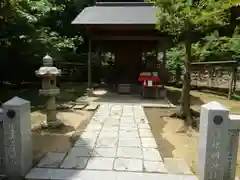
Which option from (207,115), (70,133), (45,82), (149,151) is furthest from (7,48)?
(207,115)

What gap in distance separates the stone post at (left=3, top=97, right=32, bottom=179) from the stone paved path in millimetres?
211

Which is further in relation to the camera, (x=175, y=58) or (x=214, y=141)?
(x=175, y=58)

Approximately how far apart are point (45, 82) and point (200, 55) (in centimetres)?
913

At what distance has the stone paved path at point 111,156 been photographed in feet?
11.2

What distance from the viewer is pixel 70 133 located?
5387 millimetres

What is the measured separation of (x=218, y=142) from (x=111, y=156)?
1.74 m

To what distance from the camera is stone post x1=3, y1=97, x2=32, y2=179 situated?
3178mm

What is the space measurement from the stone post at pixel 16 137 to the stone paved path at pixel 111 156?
211mm

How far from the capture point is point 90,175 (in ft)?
11.1

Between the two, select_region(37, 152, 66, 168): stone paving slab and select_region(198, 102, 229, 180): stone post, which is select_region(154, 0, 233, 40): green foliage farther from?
select_region(37, 152, 66, 168): stone paving slab

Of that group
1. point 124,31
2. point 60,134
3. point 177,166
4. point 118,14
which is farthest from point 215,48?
point 177,166

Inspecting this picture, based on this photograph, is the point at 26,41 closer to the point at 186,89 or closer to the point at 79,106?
the point at 79,106

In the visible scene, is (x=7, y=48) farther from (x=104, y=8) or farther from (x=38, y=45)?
(x=104, y=8)

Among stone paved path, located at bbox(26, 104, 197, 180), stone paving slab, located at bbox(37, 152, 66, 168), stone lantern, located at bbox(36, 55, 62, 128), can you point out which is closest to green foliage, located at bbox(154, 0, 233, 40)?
stone paved path, located at bbox(26, 104, 197, 180)
